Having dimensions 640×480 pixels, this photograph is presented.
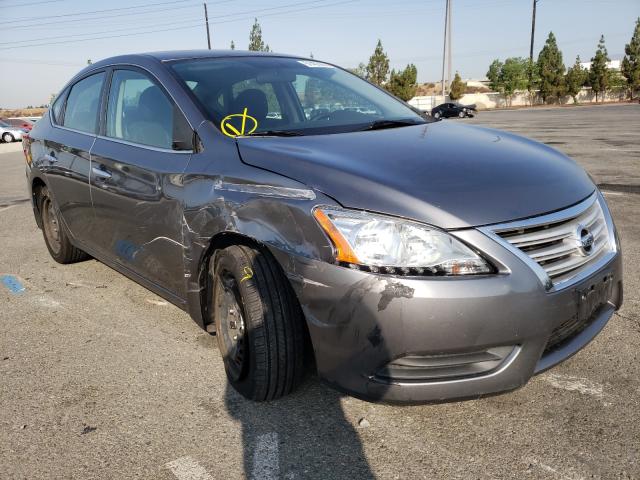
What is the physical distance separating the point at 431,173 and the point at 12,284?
12.4 feet

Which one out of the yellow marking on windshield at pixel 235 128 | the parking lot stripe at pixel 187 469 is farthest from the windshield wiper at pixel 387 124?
the parking lot stripe at pixel 187 469

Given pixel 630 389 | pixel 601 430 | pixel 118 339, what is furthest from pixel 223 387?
pixel 630 389

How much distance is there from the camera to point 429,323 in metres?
2.00

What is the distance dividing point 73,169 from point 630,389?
3.60m

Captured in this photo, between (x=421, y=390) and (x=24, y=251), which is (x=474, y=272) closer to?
(x=421, y=390)

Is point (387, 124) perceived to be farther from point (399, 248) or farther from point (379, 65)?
point (379, 65)

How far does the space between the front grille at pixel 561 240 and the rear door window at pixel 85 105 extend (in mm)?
2879

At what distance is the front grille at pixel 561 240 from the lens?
→ 211 cm

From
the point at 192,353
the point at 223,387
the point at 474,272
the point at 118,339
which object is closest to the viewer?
the point at 474,272

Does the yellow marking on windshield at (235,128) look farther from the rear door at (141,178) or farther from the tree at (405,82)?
the tree at (405,82)

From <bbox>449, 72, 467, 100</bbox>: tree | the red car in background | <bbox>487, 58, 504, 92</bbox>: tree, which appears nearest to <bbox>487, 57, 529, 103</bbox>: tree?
<bbox>487, 58, 504, 92</bbox>: tree

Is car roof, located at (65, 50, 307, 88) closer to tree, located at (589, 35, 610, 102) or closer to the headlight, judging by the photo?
the headlight

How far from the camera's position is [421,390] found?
209 centimetres

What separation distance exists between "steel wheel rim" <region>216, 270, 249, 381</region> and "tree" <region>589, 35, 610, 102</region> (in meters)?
66.9
